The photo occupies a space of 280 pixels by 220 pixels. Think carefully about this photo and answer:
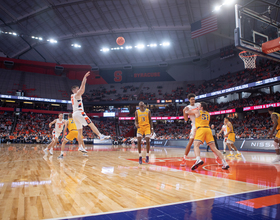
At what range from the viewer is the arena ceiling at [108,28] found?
28.6 metres

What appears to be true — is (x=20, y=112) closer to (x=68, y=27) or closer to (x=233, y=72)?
(x=68, y=27)

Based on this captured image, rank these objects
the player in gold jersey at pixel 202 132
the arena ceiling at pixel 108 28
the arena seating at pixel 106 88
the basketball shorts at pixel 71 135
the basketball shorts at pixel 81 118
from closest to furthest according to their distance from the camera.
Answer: the player in gold jersey at pixel 202 132 → the basketball shorts at pixel 81 118 → the basketball shorts at pixel 71 135 → the arena ceiling at pixel 108 28 → the arena seating at pixel 106 88

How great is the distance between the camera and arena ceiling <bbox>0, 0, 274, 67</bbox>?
93.8 feet

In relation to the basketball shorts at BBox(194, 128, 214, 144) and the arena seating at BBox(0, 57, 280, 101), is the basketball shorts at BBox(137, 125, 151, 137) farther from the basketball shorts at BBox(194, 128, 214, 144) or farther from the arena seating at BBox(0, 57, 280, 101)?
the arena seating at BBox(0, 57, 280, 101)

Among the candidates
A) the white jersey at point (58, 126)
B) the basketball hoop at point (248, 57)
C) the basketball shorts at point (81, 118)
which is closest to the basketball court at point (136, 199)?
the basketball shorts at point (81, 118)

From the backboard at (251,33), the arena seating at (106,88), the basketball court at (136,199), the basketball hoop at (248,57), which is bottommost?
the basketball court at (136,199)

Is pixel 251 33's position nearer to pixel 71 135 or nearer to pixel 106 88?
pixel 71 135

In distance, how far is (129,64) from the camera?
4416cm

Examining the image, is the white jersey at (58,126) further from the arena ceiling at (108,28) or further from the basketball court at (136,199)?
the arena ceiling at (108,28)

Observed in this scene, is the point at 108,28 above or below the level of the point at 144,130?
above

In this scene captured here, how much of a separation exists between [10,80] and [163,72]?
32098 mm

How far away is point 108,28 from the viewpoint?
33219 mm

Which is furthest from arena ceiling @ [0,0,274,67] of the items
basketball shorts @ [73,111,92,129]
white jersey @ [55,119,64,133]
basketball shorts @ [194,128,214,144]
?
basketball shorts @ [73,111,92,129]

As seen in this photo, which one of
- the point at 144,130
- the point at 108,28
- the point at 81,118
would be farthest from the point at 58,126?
the point at 108,28
